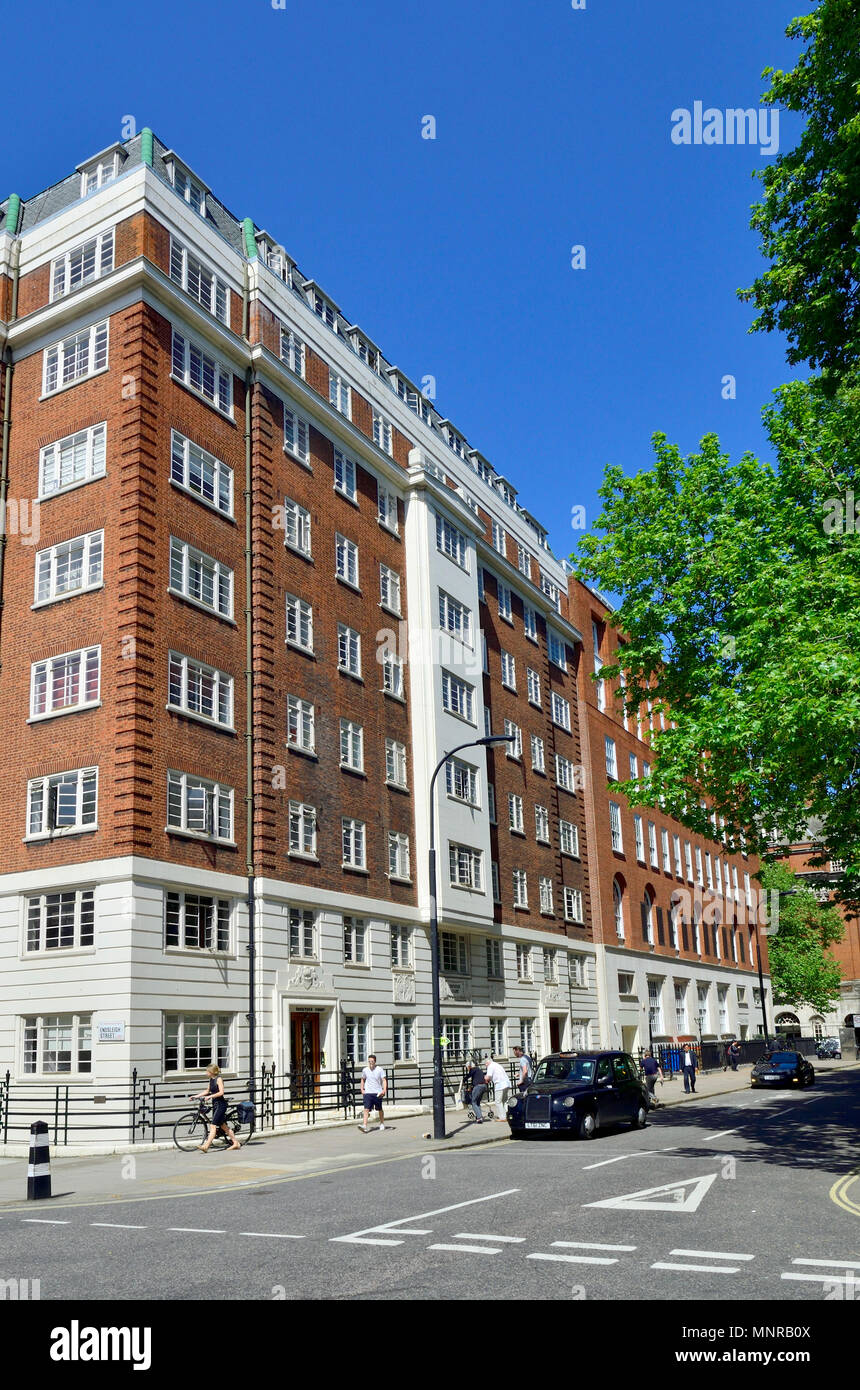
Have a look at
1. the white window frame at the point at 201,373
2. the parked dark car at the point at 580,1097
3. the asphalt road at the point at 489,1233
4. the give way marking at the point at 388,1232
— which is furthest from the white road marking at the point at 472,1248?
the white window frame at the point at 201,373

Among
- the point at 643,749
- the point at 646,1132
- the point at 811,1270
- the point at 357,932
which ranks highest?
the point at 643,749

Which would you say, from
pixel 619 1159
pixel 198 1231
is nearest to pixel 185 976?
pixel 619 1159

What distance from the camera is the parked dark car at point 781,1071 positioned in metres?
43.3

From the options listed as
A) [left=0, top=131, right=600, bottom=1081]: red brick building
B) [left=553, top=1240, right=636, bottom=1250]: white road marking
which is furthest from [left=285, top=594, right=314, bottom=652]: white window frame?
[left=553, top=1240, right=636, bottom=1250]: white road marking

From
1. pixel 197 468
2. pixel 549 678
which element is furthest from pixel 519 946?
pixel 197 468

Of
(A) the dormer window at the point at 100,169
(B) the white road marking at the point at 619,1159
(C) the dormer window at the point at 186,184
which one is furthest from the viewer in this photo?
(C) the dormer window at the point at 186,184

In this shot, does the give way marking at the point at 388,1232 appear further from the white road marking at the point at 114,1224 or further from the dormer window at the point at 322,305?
the dormer window at the point at 322,305

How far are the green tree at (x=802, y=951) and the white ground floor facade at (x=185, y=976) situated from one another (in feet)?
206

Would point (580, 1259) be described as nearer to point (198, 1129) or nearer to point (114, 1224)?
point (114, 1224)

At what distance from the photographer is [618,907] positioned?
5891 centimetres

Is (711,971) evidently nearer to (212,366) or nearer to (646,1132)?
(646,1132)

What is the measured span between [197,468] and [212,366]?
11.1 feet

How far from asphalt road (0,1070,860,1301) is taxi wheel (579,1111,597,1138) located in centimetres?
314
